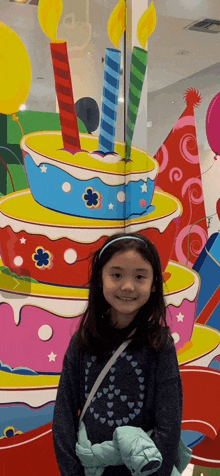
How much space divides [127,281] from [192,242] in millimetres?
1081

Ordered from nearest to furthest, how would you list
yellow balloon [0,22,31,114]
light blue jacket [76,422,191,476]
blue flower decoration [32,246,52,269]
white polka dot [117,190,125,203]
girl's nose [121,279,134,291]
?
light blue jacket [76,422,191,476] < girl's nose [121,279,134,291] < yellow balloon [0,22,31,114] < blue flower decoration [32,246,52,269] < white polka dot [117,190,125,203]

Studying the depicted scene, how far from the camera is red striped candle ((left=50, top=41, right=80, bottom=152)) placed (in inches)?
81.6

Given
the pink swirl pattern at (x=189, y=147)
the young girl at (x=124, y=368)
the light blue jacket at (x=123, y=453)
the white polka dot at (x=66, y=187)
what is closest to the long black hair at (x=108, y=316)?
the young girl at (x=124, y=368)

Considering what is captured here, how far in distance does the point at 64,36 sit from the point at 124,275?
1.26 m

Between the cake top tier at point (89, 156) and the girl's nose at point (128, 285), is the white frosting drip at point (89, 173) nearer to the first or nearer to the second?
the cake top tier at point (89, 156)

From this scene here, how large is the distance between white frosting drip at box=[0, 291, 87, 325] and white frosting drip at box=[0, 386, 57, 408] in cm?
30

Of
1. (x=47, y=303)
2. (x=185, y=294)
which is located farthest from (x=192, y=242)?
(x=47, y=303)

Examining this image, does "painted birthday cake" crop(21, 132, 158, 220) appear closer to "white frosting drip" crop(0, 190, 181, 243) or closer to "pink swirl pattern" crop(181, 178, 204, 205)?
"white frosting drip" crop(0, 190, 181, 243)

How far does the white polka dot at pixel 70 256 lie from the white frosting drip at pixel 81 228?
5cm

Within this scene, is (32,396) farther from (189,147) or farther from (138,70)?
(138,70)

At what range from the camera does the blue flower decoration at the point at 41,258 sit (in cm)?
211

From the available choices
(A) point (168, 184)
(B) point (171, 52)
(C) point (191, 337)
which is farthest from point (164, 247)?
(B) point (171, 52)

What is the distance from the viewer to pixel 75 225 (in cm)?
217

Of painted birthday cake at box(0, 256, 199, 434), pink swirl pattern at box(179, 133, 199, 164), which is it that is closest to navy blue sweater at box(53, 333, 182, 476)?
painted birthday cake at box(0, 256, 199, 434)
